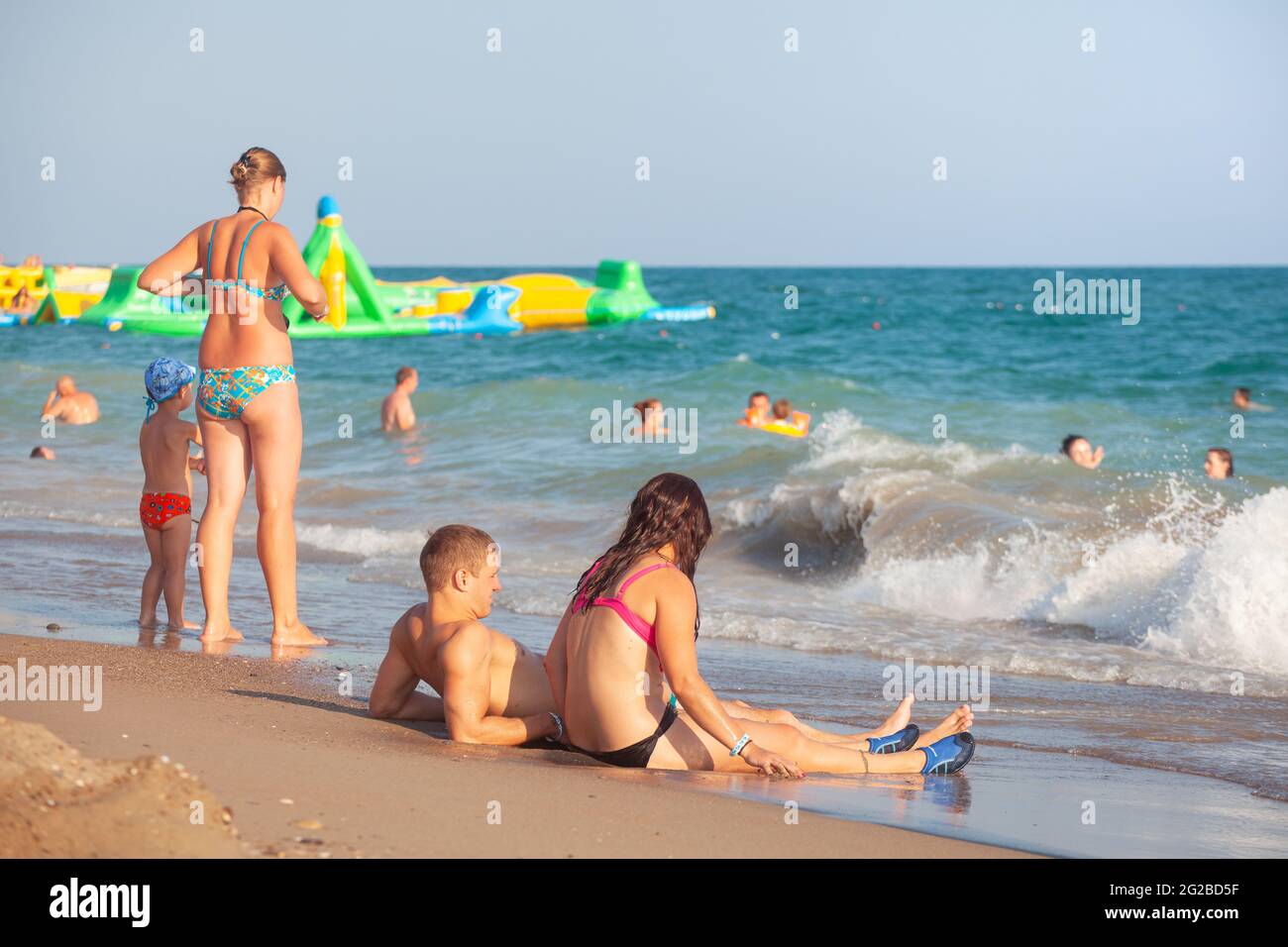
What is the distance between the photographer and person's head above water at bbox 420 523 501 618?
13.1 feet

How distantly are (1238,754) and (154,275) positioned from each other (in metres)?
4.12

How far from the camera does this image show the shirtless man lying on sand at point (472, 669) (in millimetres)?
3980

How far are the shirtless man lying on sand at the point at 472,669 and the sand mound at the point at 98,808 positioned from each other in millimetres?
1331


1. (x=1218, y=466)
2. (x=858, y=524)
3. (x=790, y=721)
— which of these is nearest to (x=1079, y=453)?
(x=1218, y=466)

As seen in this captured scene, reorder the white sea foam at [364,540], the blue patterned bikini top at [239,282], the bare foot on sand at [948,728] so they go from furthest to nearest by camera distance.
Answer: the white sea foam at [364,540], the blue patterned bikini top at [239,282], the bare foot on sand at [948,728]

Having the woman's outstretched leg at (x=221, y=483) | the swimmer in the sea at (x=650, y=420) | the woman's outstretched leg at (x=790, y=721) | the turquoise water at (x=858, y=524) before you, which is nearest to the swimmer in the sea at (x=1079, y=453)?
the turquoise water at (x=858, y=524)

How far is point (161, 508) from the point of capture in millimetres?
5648

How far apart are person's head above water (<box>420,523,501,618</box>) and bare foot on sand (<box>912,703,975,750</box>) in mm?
1404

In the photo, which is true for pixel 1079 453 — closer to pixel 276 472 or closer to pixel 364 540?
pixel 364 540

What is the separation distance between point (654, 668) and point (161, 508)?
2.74m

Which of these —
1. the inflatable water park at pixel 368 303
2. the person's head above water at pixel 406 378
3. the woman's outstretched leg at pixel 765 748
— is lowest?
the woman's outstretched leg at pixel 765 748

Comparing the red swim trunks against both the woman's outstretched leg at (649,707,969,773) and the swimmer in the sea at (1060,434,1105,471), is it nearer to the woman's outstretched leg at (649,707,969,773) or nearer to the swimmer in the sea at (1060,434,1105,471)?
the woman's outstretched leg at (649,707,969,773)

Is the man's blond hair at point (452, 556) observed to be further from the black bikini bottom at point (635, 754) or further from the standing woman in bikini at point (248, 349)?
the standing woman in bikini at point (248, 349)
